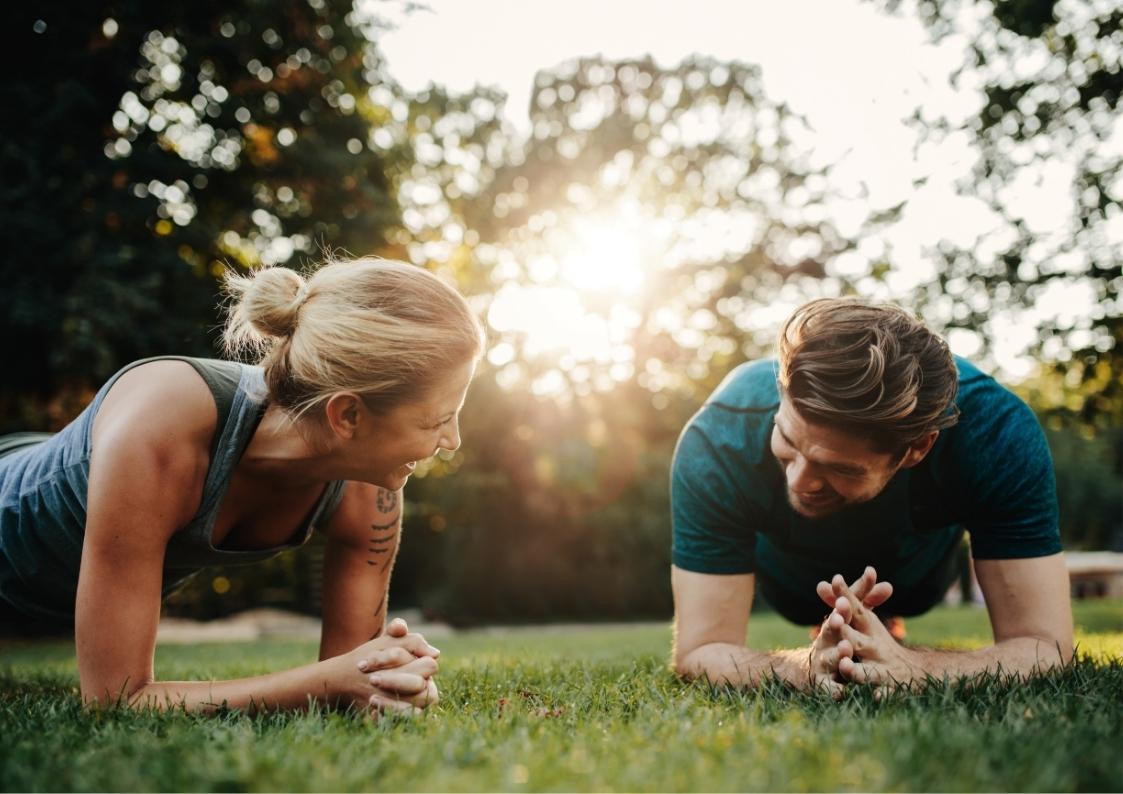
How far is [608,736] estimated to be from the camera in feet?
Result: 7.39

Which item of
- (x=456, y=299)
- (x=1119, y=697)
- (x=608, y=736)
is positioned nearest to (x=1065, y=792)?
(x=608, y=736)

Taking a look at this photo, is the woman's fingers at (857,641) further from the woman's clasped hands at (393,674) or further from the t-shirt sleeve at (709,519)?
the woman's clasped hands at (393,674)

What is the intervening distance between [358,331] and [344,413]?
289 mm

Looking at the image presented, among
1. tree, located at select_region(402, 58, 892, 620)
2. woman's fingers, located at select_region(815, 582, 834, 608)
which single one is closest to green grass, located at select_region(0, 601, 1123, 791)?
woman's fingers, located at select_region(815, 582, 834, 608)

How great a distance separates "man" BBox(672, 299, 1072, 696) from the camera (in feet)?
9.78

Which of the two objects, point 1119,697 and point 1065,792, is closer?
point 1065,792

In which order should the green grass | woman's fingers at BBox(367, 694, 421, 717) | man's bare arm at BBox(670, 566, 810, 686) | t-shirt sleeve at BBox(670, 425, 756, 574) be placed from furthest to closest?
t-shirt sleeve at BBox(670, 425, 756, 574), man's bare arm at BBox(670, 566, 810, 686), woman's fingers at BBox(367, 694, 421, 717), the green grass

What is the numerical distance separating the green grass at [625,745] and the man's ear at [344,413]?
0.91 m

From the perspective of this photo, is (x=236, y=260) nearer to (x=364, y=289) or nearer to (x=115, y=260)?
(x=115, y=260)

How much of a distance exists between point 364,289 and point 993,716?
2.28 metres

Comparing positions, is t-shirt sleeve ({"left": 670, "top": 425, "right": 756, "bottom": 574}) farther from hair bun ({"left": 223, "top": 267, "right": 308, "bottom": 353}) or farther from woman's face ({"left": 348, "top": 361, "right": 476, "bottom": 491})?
hair bun ({"left": 223, "top": 267, "right": 308, "bottom": 353})

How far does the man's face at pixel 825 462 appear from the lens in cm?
309

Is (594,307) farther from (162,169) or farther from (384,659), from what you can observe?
(384,659)

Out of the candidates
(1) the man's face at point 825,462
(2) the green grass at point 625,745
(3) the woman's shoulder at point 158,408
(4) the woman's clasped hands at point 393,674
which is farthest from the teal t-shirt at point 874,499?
(3) the woman's shoulder at point 158,408
